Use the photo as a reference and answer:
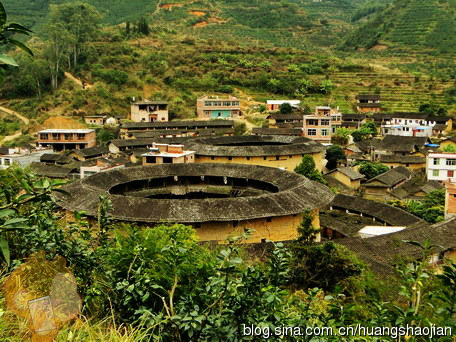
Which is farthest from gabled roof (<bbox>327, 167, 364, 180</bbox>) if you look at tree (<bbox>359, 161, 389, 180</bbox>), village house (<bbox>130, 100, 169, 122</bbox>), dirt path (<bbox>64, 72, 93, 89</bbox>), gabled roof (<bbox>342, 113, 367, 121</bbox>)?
dirt path (<bbox>64, 72, 93, 89</bbox>)

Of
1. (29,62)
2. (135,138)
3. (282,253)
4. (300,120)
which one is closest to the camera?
(282,253)

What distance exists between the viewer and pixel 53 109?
63.0 meters

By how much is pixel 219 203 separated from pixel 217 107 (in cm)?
4418

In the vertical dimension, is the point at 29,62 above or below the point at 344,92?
above

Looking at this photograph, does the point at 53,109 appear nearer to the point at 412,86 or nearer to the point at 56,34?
the point at 56,34

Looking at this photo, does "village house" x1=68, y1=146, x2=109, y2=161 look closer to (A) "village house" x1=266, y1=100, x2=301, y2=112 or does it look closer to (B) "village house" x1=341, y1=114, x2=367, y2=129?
(A) "village house" x1=266, y1=100, x2=301, y2=112

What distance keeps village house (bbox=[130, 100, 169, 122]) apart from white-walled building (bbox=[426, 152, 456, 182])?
112 ft

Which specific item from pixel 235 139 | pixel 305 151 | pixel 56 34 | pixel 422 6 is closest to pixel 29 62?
pixel 56 34

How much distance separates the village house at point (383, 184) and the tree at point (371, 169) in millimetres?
2291

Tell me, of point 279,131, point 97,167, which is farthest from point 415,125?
point 97,167

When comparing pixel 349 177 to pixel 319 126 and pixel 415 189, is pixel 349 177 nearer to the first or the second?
pixel 415 189

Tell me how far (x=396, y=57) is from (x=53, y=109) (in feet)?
223

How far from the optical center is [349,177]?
131 feet

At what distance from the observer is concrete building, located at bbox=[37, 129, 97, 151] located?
171ft
